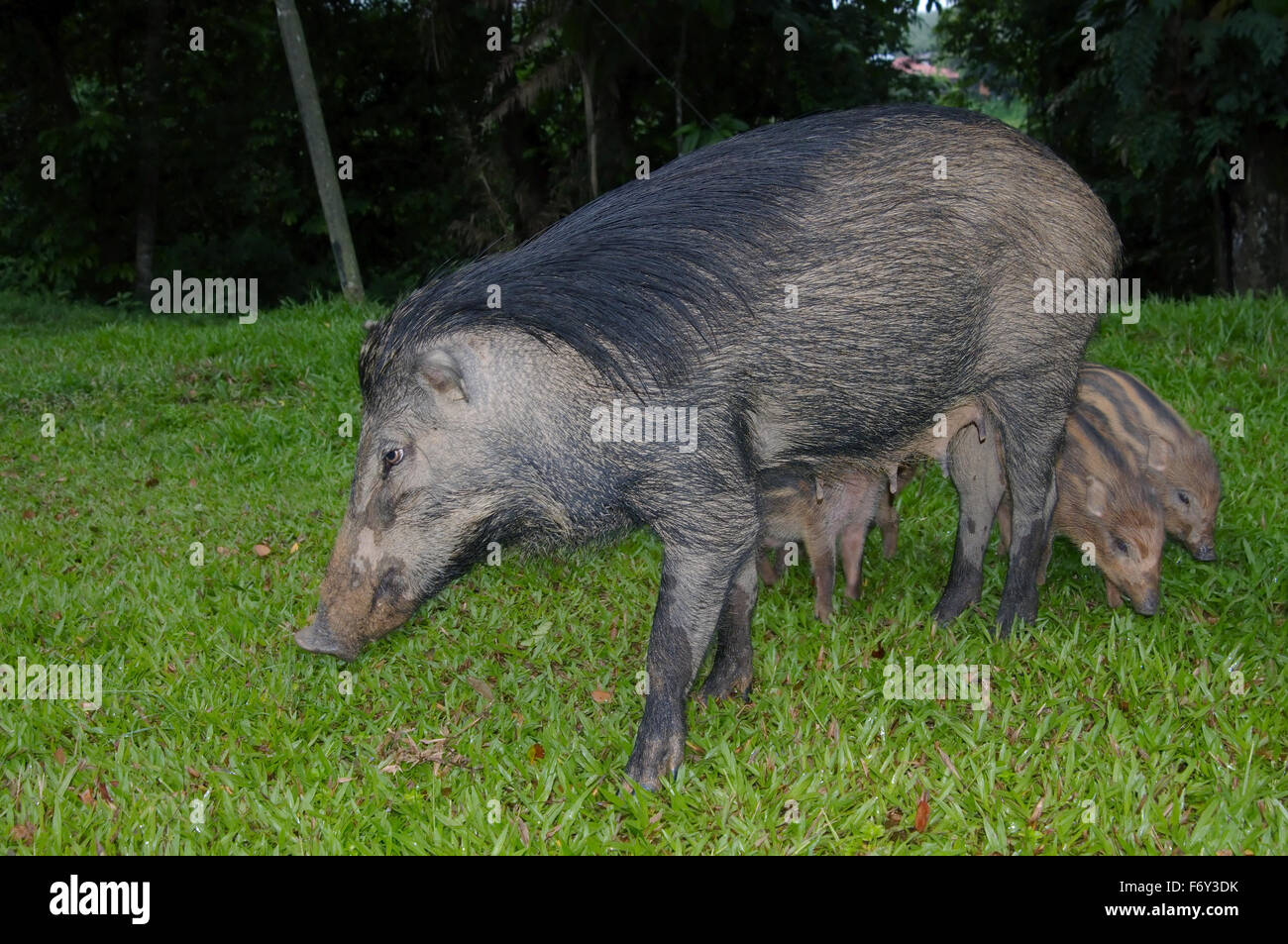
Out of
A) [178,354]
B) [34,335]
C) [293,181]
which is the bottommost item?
[178,354]

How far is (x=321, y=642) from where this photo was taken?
3.07 meters

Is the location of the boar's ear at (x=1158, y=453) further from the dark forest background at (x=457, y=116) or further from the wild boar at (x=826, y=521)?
the dark forest background at (x=457, y=116)

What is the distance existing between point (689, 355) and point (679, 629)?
738 mm

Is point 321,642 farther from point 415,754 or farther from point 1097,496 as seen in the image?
point 1097,496

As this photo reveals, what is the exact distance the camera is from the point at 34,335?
9.78m

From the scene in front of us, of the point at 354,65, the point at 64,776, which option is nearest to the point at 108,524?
the point at 64,776

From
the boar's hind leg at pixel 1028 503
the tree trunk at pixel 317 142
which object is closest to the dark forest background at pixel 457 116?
the tree trunk at pixel 317 142

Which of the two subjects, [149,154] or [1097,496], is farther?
[149,154]

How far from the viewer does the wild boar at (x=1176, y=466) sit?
13.8 feet

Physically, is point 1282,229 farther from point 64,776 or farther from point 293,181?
point 293,181

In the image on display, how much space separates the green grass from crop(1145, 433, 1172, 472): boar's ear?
18.6 inches

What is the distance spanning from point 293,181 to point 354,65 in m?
1.57

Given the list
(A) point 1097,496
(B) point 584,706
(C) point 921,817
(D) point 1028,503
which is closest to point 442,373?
(B) point 584,706

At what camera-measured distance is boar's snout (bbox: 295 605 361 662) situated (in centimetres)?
307
